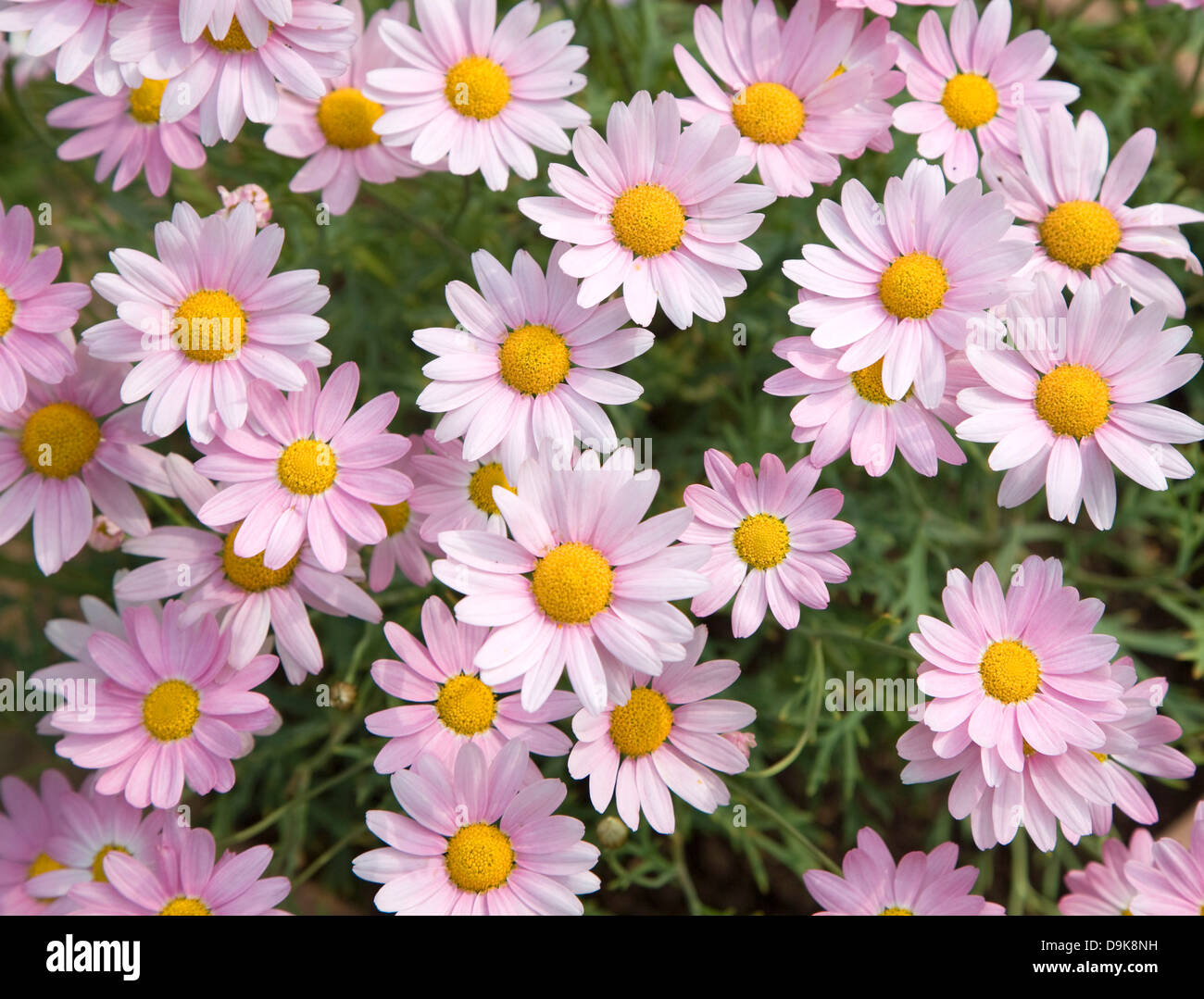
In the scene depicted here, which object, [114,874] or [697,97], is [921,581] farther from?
[114,874]

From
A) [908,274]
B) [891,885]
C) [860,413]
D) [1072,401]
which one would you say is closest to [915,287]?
[908,274]

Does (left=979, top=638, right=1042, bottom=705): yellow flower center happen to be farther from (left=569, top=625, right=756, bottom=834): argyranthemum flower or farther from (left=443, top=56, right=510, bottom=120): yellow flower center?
(left=443, top=56, right=510, bottom=120): yellow flower center

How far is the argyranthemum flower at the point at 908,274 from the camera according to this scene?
177 cm

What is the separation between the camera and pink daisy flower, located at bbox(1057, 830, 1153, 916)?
2002 millimetres

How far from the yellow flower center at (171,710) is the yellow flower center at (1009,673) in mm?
1436

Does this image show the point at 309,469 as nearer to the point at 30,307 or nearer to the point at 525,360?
the point at 525,360

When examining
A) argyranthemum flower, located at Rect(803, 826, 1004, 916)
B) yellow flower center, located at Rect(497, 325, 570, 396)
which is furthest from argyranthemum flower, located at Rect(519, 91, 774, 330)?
argyranthemum flower, located at Rect(803, 826, 1004, 916)

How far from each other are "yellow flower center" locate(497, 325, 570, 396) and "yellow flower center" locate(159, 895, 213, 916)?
1103 mm

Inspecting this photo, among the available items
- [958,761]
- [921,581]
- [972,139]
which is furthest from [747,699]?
[972,139]

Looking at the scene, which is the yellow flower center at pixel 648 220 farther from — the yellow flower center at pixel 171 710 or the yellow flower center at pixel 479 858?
the yellow flower center at pixel 171 710

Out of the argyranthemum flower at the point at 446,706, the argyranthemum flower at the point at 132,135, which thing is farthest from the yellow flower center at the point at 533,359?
the argyranthemum flower at the point at 132,135

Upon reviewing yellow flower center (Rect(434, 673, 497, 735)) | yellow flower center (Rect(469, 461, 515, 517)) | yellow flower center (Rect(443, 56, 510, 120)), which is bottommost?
yellow flower center (Rect(434, 673, 497, 735))

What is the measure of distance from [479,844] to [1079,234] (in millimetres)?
1588
